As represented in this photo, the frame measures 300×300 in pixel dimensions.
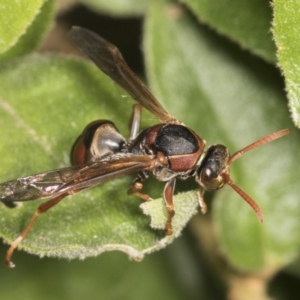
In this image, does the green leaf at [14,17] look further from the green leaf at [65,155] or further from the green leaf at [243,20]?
the green leaf at [243,20]

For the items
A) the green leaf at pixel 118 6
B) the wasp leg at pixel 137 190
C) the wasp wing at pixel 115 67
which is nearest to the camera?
the wasp leg at pixel 137 190

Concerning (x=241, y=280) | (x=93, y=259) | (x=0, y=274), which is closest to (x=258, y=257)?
(x=241, y=280)

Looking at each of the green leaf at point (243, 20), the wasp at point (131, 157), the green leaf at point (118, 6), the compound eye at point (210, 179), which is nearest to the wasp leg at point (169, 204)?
the wasp at point (131, 157)

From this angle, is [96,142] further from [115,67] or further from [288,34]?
[288,34]

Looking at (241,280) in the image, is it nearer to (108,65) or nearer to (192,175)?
(192,175)

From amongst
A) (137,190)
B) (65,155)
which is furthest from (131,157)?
(65,155)

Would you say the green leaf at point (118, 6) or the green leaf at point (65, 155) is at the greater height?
the green leaf at point (118, 6)
